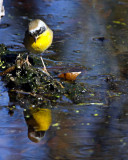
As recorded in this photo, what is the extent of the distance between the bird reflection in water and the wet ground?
0.03m

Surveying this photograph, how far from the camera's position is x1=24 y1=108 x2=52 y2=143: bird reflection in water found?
3.96m

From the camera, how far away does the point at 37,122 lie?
4.27 meters

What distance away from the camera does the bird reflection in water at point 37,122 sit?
13.0ft

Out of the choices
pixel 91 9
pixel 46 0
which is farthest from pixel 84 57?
pixel 46 0

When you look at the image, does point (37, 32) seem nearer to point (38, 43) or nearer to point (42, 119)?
point (38, 43)

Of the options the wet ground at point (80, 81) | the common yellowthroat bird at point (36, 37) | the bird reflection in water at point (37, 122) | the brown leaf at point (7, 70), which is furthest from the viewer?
the common yellowthroat bird at point (36, 37)

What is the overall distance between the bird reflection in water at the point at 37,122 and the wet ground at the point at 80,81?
33 millimetres

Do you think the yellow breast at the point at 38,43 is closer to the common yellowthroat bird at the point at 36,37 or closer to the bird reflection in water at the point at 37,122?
the common yellowthroat bird at the point at 36,37

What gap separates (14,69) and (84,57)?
157 cm

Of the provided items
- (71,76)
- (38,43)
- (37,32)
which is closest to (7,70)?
(38,43)

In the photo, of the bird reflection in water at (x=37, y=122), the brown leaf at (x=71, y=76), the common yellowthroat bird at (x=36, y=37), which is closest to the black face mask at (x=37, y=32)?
the common yellowthroat bird at (x=36, y=37)

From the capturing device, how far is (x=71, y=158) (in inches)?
141

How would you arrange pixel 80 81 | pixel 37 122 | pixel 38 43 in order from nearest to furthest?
pixel 37 122, pixel 80 81, pixel 38 43

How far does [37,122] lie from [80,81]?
4.77 feet
